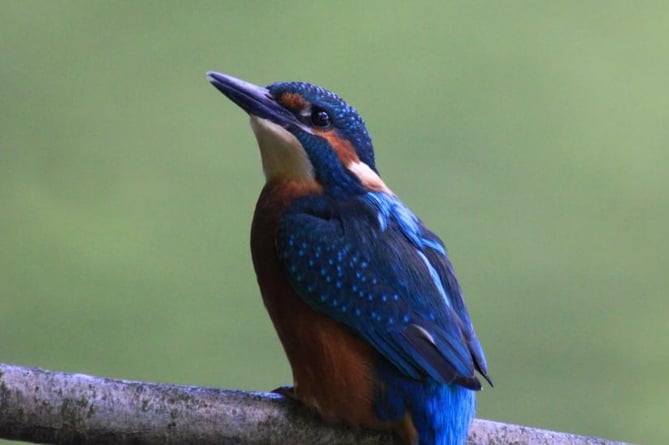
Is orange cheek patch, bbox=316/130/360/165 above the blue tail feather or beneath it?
above

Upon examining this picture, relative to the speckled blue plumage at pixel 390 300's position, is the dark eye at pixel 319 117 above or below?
above

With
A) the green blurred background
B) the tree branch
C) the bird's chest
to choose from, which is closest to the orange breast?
the bird's chest

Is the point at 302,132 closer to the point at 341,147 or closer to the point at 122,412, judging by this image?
the point at 341,147

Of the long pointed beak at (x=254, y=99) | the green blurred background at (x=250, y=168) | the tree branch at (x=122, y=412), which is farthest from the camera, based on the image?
the green blurred background at (x=250, y=168)

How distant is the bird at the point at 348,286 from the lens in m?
1.76

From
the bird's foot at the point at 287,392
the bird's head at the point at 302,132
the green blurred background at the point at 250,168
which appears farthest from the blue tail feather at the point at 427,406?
the green blurred background at the point at 250,168

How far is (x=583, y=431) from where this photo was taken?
339cm

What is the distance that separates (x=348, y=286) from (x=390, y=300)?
0.22 ft

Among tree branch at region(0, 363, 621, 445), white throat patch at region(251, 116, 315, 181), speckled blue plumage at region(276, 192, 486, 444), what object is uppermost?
white throat patch at region(251, 116, 315, 181)

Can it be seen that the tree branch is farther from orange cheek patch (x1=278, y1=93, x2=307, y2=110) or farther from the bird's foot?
orange cheek patch (x1=278, y1=93, x2=307, y2=110)

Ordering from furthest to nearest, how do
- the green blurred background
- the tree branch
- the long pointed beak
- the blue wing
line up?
the green blurred background
the long pointed beak
the blue wing
the tree branch

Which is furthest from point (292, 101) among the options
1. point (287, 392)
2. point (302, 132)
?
point (287, 392)

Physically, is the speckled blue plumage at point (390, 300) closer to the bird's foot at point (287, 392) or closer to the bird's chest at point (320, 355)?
the bird's chest at point (320, 355)

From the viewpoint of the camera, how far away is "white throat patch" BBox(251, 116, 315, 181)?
1876 millimetres
